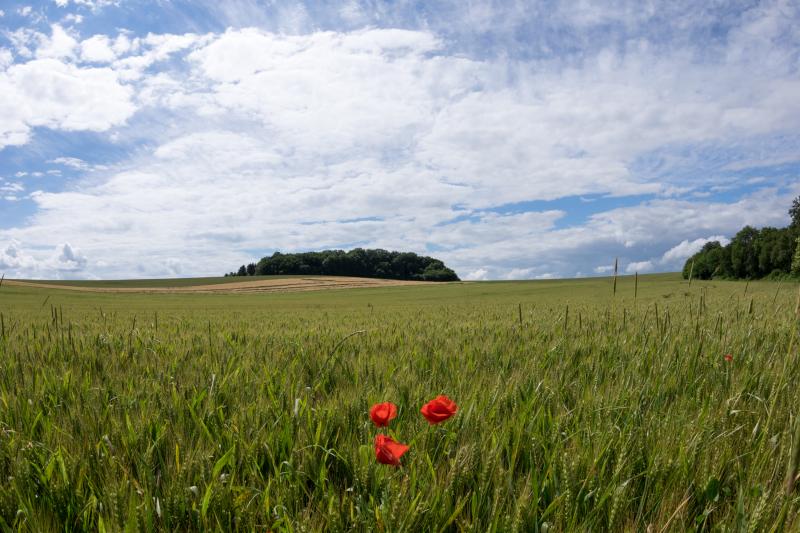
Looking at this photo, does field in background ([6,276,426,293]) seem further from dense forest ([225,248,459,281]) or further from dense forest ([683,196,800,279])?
dense forest ([683,196,800,279])

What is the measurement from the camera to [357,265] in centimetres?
10812

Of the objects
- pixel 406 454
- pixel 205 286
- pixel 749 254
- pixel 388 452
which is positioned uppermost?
pixel 749 254

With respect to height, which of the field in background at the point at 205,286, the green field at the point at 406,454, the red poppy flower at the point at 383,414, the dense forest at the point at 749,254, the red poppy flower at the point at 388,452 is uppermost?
the dense forest at the point at 749,254

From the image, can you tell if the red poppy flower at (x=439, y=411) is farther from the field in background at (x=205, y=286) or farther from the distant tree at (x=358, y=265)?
the distant tree at (x=358, y=265)

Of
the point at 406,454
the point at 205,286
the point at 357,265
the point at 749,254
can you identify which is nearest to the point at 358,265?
the point at 357,265

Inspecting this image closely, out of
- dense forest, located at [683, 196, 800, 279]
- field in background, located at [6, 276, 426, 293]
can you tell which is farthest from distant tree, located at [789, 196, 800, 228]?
field in background, located at [6, 276, 426, 293]

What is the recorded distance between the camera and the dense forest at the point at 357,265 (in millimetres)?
106000

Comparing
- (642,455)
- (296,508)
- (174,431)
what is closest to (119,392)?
(174,431)

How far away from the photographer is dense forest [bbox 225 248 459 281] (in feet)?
348

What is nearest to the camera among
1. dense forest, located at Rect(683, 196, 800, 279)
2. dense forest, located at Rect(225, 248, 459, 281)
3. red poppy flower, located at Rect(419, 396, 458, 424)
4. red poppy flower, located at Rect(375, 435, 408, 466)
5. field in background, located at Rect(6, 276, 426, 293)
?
red poppy flower, located at Rect(375, 435, 408, 466)

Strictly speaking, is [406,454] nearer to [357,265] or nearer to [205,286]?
[205,286]

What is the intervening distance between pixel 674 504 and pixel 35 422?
7.56 feet

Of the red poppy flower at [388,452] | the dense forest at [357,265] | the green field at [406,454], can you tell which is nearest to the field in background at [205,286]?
the dense forest at [357,265]

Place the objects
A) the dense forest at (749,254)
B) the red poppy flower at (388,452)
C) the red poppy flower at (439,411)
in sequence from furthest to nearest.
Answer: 1. the dense forest at (749,254)
2. the red poppy flower at (439,411)
3. the red poppy flower at (388,452)
